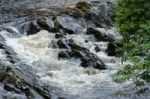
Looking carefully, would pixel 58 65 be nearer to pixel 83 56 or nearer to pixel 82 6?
pixel 83 56

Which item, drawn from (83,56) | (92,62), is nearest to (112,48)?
(83,56)

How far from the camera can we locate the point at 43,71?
71.2ft

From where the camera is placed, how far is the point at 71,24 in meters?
31.0

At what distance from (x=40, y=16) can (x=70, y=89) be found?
14748 millimetres

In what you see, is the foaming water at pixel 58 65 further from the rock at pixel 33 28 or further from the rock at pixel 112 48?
the rock at pixel 33 28

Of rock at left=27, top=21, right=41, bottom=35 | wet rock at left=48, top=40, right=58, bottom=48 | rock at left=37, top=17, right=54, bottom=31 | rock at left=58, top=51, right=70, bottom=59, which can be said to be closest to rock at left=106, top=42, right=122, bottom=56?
rock at left=58, top=51, right=70, bottom=59

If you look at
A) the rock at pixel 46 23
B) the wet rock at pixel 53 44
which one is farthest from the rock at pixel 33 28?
the wet rock at pixel 53 44

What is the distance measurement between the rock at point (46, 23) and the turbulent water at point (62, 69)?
58cm

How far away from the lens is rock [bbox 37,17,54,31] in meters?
29.7

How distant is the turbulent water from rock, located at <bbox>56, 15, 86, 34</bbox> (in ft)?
2.78

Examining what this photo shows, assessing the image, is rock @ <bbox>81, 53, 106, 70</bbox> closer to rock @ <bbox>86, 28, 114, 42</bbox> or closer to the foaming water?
the foaming water

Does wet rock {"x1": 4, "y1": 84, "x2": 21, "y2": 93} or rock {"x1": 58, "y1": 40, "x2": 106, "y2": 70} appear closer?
wet rock {"x1": 4, "y1": 84, "x2": 21, "y2": 93}

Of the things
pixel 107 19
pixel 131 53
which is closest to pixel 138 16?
pixel 131 53

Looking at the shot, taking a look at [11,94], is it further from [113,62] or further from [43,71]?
[113,62]
